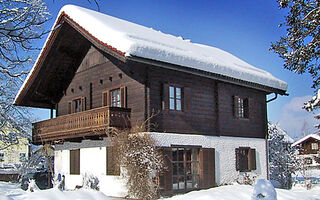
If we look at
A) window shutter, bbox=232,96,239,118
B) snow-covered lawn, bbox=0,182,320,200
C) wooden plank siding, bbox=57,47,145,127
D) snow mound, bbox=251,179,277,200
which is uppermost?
wooden plank siding, bbox=57,47,145,127

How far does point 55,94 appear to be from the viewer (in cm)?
2083

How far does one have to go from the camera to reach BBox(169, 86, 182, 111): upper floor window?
51.6ft

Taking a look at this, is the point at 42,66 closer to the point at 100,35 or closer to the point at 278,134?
the point at 100,35

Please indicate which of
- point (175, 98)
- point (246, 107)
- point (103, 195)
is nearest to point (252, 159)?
point (246, 107)

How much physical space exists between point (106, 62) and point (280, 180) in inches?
518

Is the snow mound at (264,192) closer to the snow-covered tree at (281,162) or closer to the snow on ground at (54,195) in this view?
the snow on ground at (54,195)

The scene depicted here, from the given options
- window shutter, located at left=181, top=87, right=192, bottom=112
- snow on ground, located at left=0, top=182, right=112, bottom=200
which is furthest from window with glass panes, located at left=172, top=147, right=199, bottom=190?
snow on ground, located at left=0, top=182, right=112, bottom=200

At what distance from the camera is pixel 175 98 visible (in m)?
15.9

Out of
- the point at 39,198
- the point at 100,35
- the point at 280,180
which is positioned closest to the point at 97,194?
the point at 39,198

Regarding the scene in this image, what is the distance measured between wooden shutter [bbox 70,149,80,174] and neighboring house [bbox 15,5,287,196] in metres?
0.05

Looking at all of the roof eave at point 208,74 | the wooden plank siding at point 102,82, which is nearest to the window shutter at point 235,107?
the roof eave at point 208,74

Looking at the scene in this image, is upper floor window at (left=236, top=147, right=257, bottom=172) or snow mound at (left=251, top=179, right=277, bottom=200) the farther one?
upper floor window at (left=236, top=147, right=257, bottom=172)

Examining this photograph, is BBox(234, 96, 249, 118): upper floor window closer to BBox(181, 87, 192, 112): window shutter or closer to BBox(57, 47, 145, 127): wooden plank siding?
BBox(181, 87, 192, 112): window shutter

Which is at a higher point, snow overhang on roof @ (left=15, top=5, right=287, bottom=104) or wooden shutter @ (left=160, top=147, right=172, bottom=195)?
snow overhang on roof @ (left=15, top=5, right=287, bottom=104)
